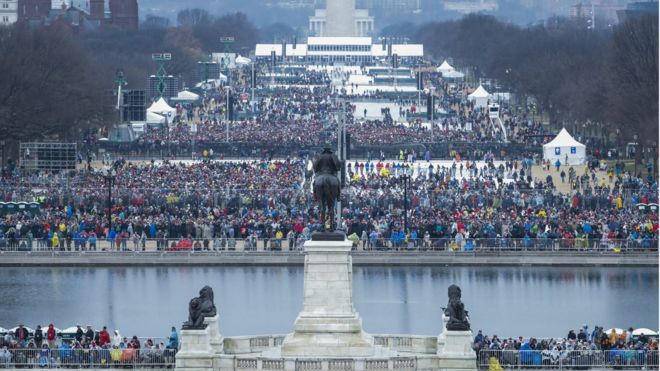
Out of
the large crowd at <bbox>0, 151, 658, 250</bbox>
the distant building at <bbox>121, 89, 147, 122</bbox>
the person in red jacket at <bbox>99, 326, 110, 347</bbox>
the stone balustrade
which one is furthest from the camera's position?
the distant building at <bbox>121, 89, 147, 122</bbox>

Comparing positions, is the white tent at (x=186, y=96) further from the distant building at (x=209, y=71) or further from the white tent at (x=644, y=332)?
the white tent at (x=644, y=332)

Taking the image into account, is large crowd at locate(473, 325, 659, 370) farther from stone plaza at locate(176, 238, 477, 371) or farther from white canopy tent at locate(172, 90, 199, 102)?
white canopy tent at locate(172, 90, 199, 102)

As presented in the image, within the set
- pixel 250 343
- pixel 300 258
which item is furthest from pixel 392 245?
pixel 250 343

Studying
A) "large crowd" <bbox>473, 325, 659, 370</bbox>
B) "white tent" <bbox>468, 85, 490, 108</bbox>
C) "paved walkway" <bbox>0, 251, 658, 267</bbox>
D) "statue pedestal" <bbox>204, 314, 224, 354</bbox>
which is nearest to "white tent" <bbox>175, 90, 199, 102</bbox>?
"white tent" <bbox>468, 85, 490, 108</bbox>

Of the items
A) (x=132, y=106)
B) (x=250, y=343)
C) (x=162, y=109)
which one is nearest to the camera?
(x=250, y=343)

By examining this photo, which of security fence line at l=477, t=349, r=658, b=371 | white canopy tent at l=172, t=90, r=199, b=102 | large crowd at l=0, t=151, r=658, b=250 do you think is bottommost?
security fence line at l=477, t=349, r=658, b=371

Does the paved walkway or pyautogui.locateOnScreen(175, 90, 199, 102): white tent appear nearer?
the paved walkway

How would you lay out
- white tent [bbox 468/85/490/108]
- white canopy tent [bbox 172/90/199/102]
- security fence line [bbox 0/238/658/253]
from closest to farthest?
security fence line [bbox 0/238/658/253] < white tent [bbox 468/85/490/108] < white canopy tent [bbox 172/90/199/102]

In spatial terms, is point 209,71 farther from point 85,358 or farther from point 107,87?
point 85,358
